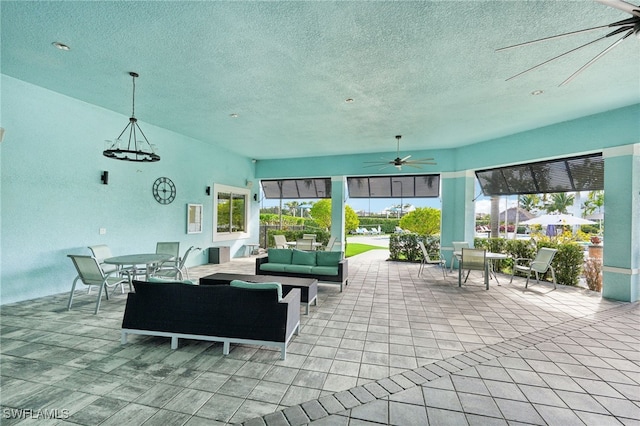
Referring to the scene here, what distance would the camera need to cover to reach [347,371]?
281 centimetres

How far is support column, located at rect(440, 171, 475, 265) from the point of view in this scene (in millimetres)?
8594

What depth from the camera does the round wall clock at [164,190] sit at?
7074mm

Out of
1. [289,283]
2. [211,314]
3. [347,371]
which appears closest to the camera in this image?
[347,371]

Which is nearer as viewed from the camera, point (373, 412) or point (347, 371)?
point (373, 412)

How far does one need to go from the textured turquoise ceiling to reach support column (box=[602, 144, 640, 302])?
1.02 m

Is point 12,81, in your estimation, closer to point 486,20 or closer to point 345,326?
point 345,326

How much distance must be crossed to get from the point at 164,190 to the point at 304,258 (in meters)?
3.96

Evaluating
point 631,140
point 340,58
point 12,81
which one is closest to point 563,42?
point 340,58

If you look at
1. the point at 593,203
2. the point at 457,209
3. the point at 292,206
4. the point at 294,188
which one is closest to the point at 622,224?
the point at 457,209

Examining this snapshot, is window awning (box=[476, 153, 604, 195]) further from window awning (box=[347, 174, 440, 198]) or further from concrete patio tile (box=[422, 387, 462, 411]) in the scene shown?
concrete patio tile (box=[422, 387, 462, 411])

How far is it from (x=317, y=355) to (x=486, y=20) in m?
3.88

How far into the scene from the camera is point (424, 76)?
4246mm

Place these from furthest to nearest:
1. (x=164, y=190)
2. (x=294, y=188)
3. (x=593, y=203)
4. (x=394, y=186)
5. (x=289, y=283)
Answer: (x=593, y=203) < (x=294, y=188) < (x=394, y=186) < (x=164, y=190) < (x=289, y=283)

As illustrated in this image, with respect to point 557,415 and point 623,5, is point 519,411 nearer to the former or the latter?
point 557,415
